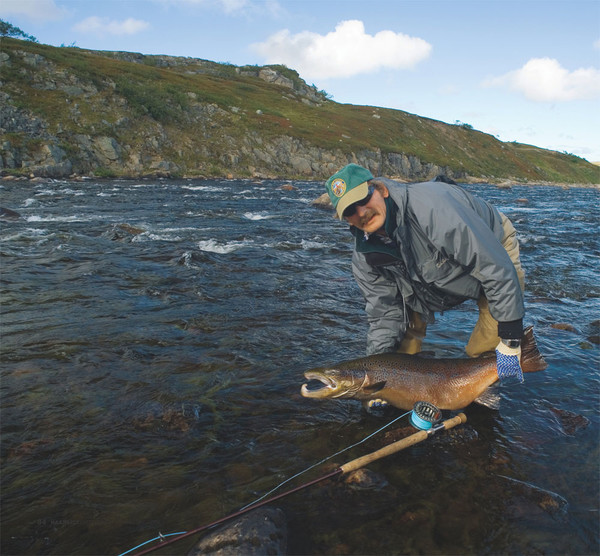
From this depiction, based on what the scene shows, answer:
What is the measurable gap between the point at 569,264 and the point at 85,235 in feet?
45.5

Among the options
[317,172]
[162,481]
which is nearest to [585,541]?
[162,481]

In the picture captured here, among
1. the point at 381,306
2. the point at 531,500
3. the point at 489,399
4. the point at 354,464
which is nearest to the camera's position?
the point at 531,500

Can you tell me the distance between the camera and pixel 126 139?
4384 centimetres

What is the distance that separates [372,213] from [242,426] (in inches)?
93.9

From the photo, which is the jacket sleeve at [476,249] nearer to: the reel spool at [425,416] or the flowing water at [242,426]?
the reel spool at [425,416]

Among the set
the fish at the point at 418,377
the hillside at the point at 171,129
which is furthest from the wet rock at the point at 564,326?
the hillside at the point at 171,129

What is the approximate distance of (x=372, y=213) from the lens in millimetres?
3650

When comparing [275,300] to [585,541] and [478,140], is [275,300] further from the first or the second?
[478,140]

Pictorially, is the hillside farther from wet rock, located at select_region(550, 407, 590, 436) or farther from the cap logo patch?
wet rock, located at select_region(550, 407, 590, 436)

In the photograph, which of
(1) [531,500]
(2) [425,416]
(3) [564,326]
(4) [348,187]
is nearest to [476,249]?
(4) [348,187]

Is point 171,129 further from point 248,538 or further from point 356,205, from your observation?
point 248,538

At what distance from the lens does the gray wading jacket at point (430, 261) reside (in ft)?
11.6

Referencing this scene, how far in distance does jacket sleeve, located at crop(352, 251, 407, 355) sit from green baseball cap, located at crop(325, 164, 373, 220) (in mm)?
939

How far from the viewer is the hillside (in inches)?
1503
